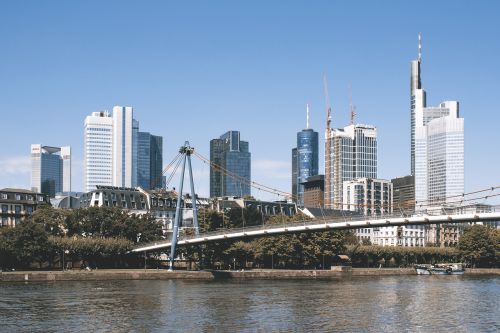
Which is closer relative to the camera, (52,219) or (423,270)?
(52,219)

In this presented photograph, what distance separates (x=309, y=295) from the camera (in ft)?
266

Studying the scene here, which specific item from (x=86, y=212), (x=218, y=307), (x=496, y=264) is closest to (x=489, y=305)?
(x=218, y=307)

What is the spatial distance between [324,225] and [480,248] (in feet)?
233

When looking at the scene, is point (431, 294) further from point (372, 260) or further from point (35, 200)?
point (35, 200)

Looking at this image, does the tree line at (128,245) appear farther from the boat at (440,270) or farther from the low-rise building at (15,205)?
the low-rise building at (15,205)

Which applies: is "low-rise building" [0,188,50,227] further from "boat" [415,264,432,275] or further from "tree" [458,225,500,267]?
"tree" [458,225,500,267]

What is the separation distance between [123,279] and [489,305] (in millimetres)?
51166

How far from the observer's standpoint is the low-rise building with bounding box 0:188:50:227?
508 ft

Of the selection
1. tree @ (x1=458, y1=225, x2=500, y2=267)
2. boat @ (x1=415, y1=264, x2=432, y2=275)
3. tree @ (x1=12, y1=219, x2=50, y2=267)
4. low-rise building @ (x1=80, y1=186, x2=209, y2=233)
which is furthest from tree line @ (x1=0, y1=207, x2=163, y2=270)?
tree @ (x1=458, y1=225, x2=500, y2=267)

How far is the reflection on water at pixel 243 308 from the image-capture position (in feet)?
184

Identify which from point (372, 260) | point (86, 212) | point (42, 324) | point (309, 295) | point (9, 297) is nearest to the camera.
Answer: point (42, 324)

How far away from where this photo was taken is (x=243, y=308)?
67.2 metres

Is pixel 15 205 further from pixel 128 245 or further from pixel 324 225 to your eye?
pixel 324 225

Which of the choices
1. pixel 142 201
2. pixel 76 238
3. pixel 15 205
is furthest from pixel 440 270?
pixel 15 205
